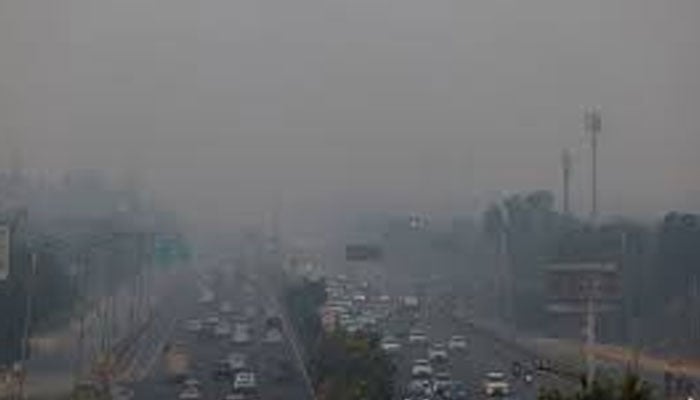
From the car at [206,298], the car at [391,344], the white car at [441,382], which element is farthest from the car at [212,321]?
the white car at [441,382]

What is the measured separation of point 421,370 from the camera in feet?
95.4

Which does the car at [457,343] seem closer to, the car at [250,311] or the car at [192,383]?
the car at [192,383]

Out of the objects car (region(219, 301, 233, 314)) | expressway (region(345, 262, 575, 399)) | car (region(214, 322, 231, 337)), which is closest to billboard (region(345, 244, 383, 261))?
expressway (region(345, 262, 575, 399))

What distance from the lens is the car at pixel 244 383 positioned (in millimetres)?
26598

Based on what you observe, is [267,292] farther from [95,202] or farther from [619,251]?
[619,251]

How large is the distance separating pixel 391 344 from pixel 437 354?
2.09 meters

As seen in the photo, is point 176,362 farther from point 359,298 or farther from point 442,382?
point 359,298

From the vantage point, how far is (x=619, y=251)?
3422cm

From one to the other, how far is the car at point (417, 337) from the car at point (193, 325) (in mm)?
5122

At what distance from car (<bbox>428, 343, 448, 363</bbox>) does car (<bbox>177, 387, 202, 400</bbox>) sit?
23.8 ft

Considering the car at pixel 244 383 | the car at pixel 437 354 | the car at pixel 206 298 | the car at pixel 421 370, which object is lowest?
the car at pixel 206 298

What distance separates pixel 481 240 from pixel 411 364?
1819 cm

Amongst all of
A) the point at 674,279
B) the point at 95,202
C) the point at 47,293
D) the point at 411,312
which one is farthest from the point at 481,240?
the point at 47,293

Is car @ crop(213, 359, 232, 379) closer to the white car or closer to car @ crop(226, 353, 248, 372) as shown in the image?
car @ crop(226, 353, 248, 372)
